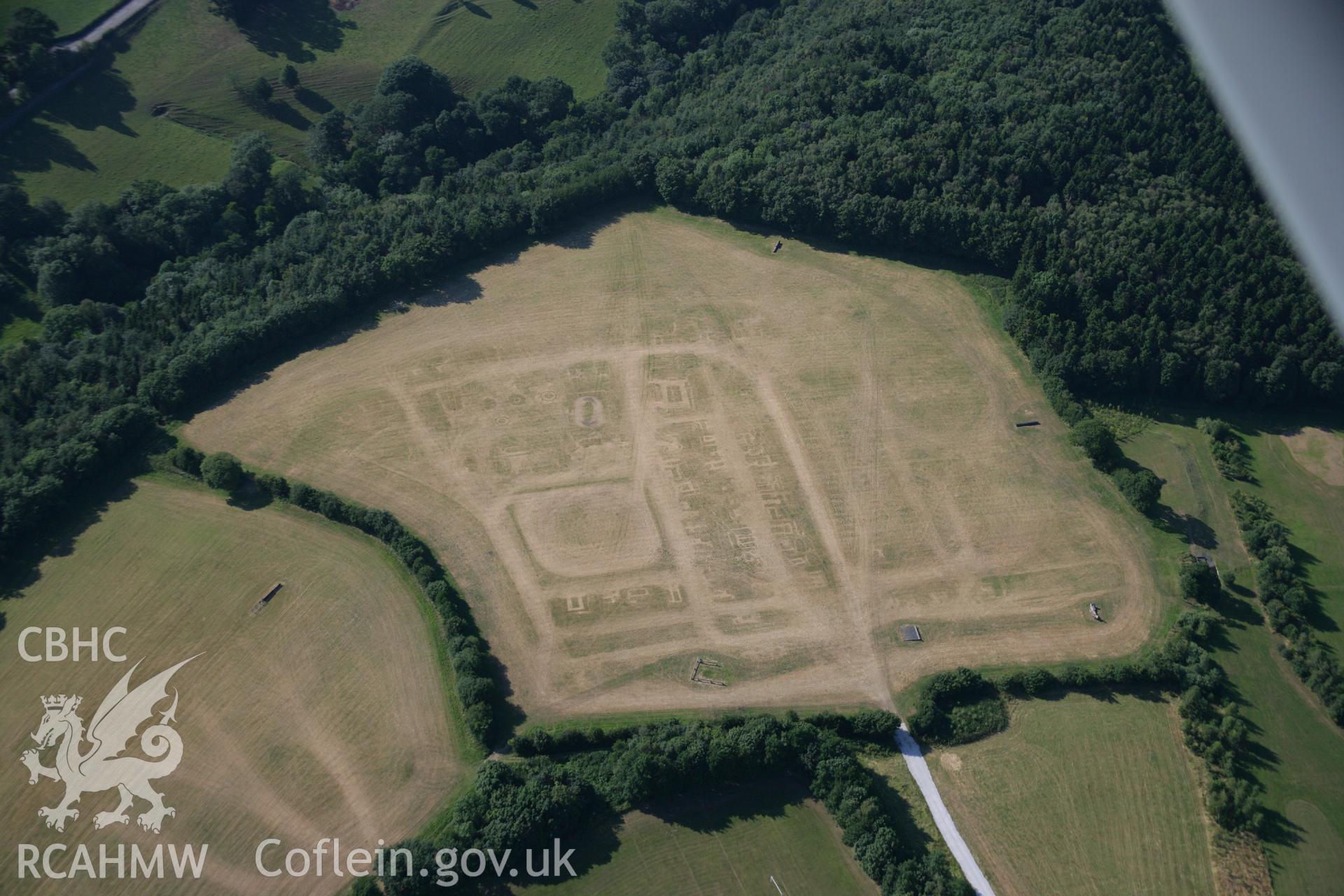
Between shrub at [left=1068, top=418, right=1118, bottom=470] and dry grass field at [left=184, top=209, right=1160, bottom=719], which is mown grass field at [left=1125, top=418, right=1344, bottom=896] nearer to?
shrub at [left=1068, top=418, right=1118, bottom=470]

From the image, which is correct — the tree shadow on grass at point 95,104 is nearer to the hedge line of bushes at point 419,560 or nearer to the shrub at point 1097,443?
the hedge line of bushes at point 419,560

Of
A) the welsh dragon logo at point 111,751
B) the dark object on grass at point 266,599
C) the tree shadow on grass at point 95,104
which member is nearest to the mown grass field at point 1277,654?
the dark object on grass at point 266,599

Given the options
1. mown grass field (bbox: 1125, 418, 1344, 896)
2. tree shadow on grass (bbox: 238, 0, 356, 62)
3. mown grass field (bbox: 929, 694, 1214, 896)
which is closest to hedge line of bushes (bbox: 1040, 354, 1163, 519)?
mown grass field (bbox: 1125, 418, 1344, 896)

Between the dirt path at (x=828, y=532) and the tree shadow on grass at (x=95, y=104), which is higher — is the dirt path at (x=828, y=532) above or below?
below

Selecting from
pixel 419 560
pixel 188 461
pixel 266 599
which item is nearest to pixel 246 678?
pixel 266 599

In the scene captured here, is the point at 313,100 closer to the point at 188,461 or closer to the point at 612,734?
the point at 188,461

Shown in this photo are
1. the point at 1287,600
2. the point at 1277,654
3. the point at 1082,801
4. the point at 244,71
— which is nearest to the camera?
the point at 1082,801
